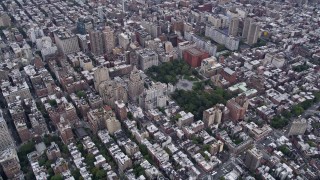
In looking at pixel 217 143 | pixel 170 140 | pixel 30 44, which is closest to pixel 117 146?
pixel 170 140

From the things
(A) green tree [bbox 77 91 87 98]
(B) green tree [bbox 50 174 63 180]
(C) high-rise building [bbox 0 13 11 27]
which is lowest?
(B) green tree [bbox 50 174 63 180]

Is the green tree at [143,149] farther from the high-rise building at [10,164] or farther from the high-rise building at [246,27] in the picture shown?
the high-rise building at [246,27]

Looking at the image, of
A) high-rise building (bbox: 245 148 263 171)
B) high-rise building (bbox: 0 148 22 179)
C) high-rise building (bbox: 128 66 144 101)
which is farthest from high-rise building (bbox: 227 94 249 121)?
high-rise building (bbox: 0 148 22 179)

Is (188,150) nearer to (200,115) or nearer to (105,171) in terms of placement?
(200,115)

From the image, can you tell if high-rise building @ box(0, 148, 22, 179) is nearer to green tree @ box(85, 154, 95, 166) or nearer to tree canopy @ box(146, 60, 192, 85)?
green tree @ box(85, 154, 95, 166)

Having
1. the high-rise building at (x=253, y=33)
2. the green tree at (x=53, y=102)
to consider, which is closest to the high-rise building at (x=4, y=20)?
the green tree at (x=53, y=102)
